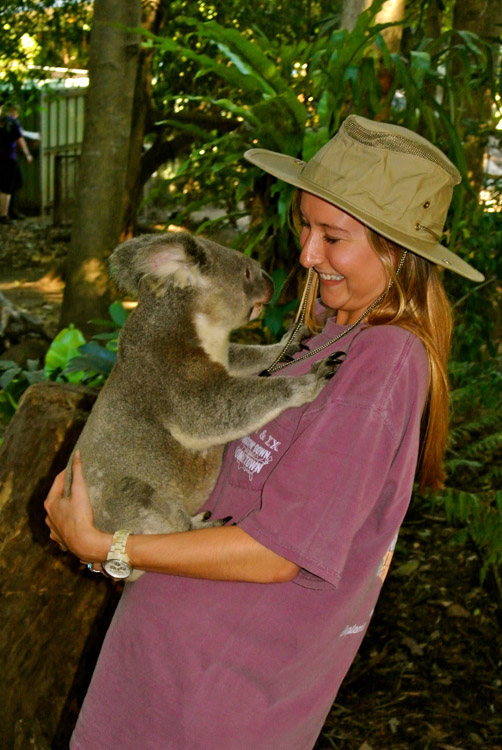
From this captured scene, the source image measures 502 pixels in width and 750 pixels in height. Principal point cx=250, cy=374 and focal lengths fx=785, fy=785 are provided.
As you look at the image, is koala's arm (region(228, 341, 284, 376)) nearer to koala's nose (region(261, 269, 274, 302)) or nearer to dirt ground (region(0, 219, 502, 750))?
koala's nose (region(261, 269, 274, 302))

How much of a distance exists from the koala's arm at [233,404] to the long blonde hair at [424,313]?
27cm

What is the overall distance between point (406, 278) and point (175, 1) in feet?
27.1

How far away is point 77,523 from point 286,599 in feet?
1.61

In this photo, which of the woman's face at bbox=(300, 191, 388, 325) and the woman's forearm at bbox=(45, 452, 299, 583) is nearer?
the woman's forearm at bbox=(45, 452, 299, 583)

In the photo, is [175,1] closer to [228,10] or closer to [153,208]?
[228,10]

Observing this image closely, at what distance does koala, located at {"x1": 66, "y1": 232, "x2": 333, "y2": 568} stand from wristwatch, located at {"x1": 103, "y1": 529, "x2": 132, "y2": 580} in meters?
0.31

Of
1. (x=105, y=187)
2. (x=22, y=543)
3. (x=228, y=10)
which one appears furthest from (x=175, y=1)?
(x=22, y=543)

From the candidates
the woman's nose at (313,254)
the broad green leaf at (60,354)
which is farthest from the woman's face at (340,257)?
the broad green leaf at (60,354)

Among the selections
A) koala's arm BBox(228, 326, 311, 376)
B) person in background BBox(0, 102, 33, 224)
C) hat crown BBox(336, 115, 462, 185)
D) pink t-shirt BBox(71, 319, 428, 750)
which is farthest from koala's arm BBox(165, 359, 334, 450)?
person in background BBox(0, 102, 33, 224)

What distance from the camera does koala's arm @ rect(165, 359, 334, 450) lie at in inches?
69.7

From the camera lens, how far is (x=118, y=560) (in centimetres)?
152

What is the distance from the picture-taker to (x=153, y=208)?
48.8 ft

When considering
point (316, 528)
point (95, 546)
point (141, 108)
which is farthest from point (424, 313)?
point (141, 108)

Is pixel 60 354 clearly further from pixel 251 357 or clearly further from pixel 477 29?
pixel 477 29
